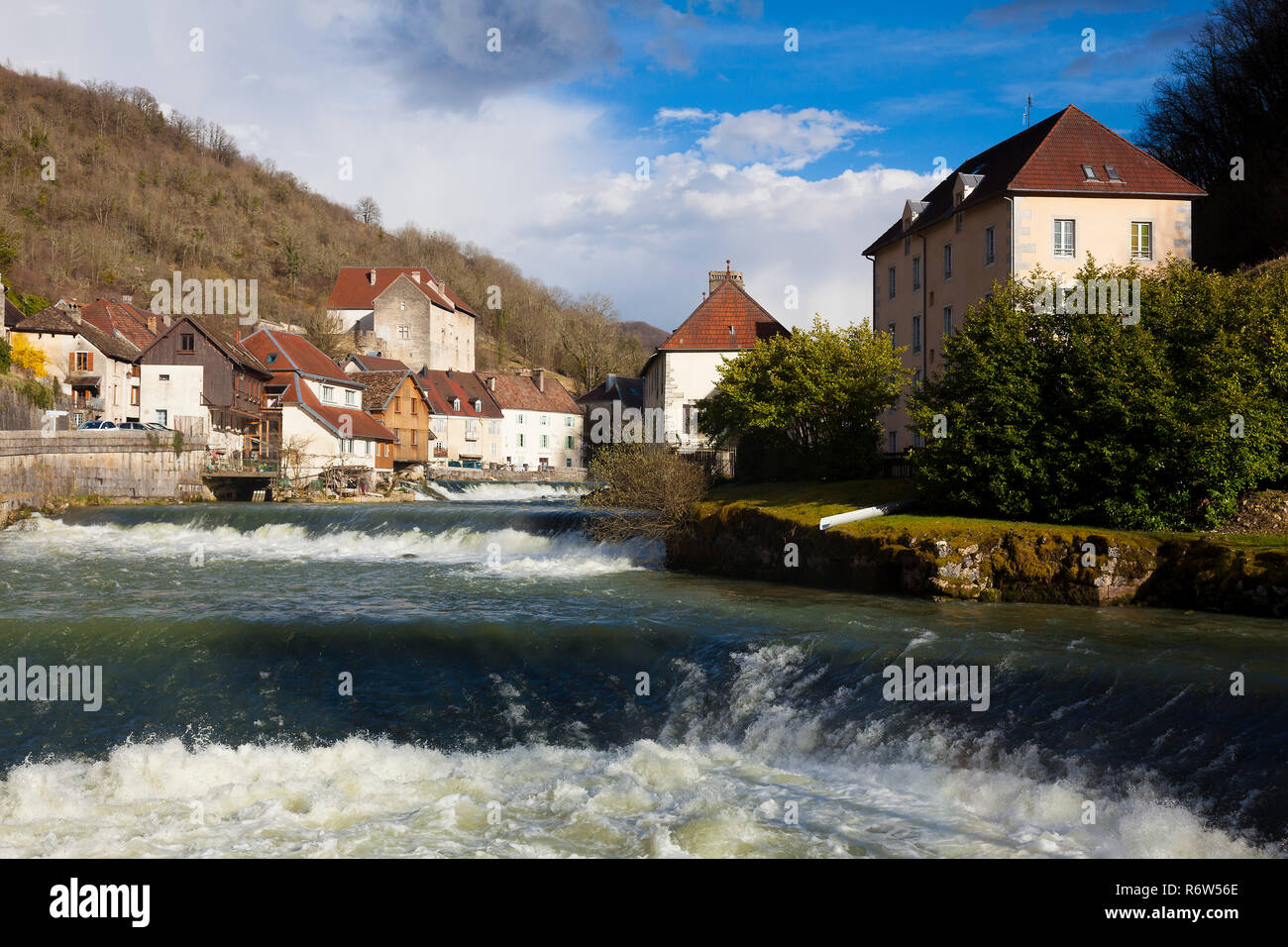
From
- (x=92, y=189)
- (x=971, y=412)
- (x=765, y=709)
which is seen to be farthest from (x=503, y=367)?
(x=765, y=709)

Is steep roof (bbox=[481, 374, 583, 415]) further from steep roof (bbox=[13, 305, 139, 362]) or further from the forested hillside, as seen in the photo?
steep roof (bbox=[13, 305, 139, 362])

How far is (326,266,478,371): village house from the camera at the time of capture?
96.8 meters

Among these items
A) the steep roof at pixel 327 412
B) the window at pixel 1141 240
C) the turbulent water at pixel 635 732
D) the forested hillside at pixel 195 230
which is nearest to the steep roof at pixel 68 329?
the steep roof at pixel 327 412

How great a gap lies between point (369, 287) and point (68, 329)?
1789 inches

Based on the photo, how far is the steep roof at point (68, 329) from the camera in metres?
57.3

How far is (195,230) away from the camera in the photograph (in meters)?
124

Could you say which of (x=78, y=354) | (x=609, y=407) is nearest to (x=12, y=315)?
(x=78, y=354)

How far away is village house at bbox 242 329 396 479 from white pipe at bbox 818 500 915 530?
1379 inches

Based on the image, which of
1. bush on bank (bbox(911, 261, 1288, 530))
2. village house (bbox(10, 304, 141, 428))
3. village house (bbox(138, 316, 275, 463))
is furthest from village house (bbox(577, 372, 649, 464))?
bush on bank (bbox(911, 261, 1288, 530))

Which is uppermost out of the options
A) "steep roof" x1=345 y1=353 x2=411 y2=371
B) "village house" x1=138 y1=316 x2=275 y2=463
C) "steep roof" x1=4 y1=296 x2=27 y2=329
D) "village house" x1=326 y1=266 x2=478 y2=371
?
"village house" x1=326 y1=266 x2=478 y2=371

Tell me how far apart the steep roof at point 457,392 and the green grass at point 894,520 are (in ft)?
181

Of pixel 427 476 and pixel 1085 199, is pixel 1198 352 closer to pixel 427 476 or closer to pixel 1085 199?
pixel 1085 199

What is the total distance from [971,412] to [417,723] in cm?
1342

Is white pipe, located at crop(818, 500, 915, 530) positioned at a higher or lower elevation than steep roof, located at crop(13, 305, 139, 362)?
lower
